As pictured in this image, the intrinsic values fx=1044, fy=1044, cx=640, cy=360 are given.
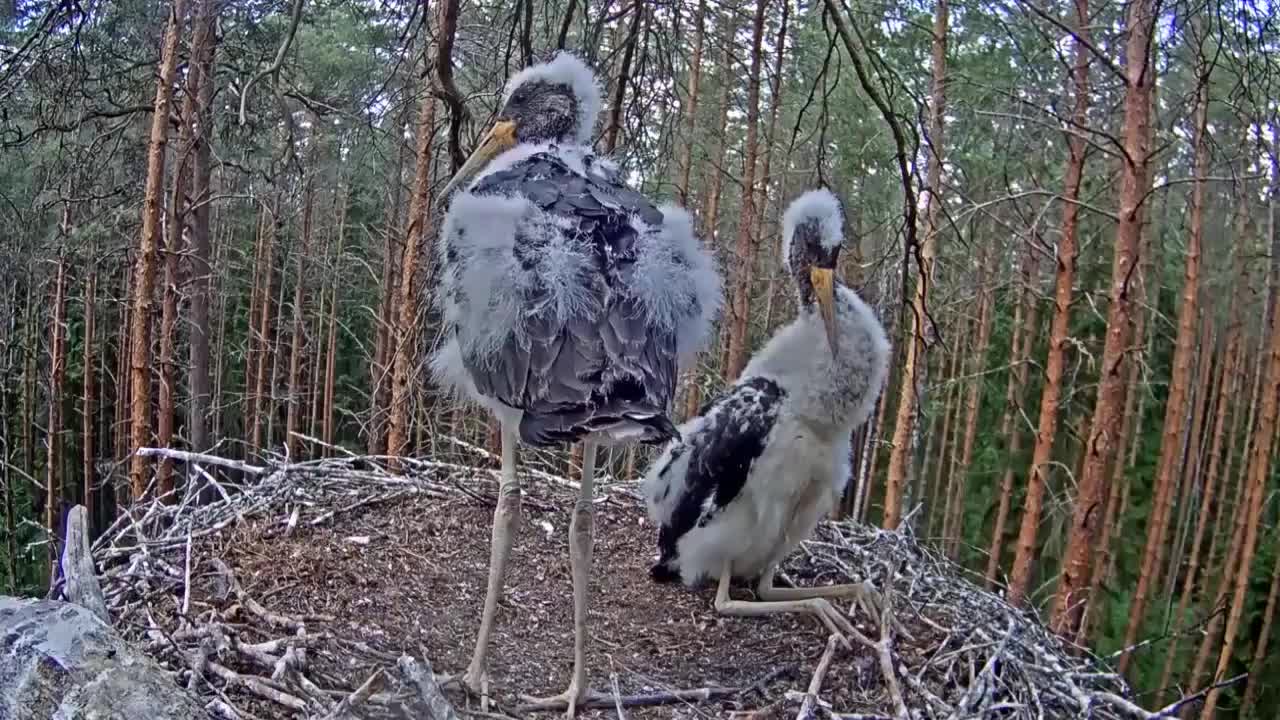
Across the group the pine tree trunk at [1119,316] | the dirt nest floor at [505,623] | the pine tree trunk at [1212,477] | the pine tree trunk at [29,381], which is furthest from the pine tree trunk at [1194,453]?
the pine tree trunk at [29,381]

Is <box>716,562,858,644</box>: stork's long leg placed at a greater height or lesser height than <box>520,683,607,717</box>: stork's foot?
greater

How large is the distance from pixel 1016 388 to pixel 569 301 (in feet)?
43.6

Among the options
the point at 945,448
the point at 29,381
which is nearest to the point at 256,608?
the point at 945,448

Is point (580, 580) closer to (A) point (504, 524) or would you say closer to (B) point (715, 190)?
(A) point (504, 524)

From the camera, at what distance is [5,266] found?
1545cm

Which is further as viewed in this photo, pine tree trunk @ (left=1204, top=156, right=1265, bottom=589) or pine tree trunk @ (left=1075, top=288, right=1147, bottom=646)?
pine tree trunk @ (left=1204, top=156, right=1265, bottom=589)

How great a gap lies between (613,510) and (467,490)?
27.4 inches

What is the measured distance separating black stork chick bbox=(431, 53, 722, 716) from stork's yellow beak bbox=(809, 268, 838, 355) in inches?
25.4

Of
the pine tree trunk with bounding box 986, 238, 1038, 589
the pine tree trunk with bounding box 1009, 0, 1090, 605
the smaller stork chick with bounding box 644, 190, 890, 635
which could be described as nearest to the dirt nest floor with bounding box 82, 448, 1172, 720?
the smaller stork chick with bounding box 644, 190, 890, 635

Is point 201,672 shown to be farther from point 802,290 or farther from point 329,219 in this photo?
point 329,219

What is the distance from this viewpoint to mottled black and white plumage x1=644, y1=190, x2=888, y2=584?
347 centimetres

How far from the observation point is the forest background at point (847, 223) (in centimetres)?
329

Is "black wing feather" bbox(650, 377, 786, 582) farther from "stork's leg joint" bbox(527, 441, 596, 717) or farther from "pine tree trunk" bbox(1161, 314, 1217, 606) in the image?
"pine tree trunk" bbox(1161, 314, 1217, 606)

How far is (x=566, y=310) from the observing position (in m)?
2.43
